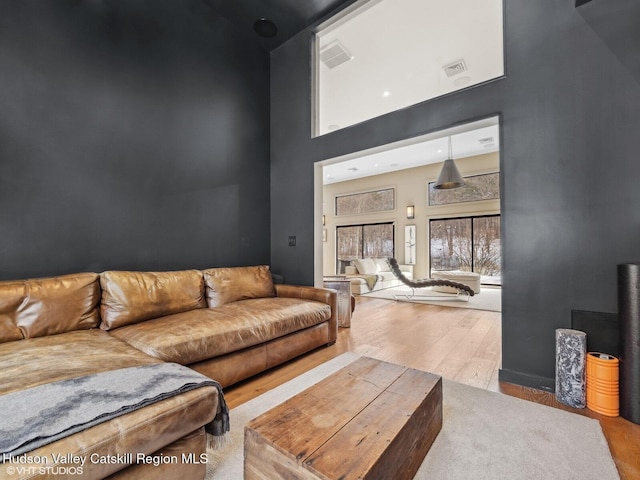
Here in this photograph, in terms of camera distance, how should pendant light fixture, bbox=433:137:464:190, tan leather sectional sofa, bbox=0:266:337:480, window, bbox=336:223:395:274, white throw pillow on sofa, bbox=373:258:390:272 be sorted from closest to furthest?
tan leather sectional sofa, bbox=0:266:337:480
pendant light fixture, bbox=433:137:464:190
white throw pillow on sofa, bbox=373:258:390:272
window, bbox=336:223:395:274

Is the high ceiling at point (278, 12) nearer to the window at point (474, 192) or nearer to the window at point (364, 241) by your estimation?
the window at point (474, 192)

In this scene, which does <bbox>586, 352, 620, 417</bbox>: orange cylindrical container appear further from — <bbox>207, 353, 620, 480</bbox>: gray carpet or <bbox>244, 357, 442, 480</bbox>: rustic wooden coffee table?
<bbox>244, 357, 442, 480</bbox>: rustic wooden coffee table

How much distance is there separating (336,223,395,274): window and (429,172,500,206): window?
173 centimetres

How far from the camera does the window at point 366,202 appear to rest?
9.05 m

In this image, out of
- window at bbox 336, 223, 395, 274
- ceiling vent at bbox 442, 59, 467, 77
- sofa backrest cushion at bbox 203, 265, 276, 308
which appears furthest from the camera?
window at bbox 336, 223, 395, 274

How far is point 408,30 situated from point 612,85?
2543 mm

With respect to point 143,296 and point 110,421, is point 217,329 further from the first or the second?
point 110,421

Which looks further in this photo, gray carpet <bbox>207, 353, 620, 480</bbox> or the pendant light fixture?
the pendant light fixture

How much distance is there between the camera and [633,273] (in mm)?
1671

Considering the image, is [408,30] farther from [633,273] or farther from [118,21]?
[633,273]

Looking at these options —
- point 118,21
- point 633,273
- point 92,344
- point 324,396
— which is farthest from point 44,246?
point 633,273

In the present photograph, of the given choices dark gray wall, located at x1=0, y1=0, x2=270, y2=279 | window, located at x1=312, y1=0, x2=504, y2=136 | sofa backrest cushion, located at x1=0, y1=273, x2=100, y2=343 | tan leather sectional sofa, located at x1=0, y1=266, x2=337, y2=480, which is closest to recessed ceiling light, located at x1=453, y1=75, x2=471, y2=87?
window, located at x1=312, y1=0, x2=504, y2=136

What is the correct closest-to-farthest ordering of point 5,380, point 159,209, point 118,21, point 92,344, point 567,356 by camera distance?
point 5,380, point 92,344, point 567,356, point 118,21, point 159,209

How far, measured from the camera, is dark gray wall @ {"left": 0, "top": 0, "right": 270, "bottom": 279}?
212 centimetres
